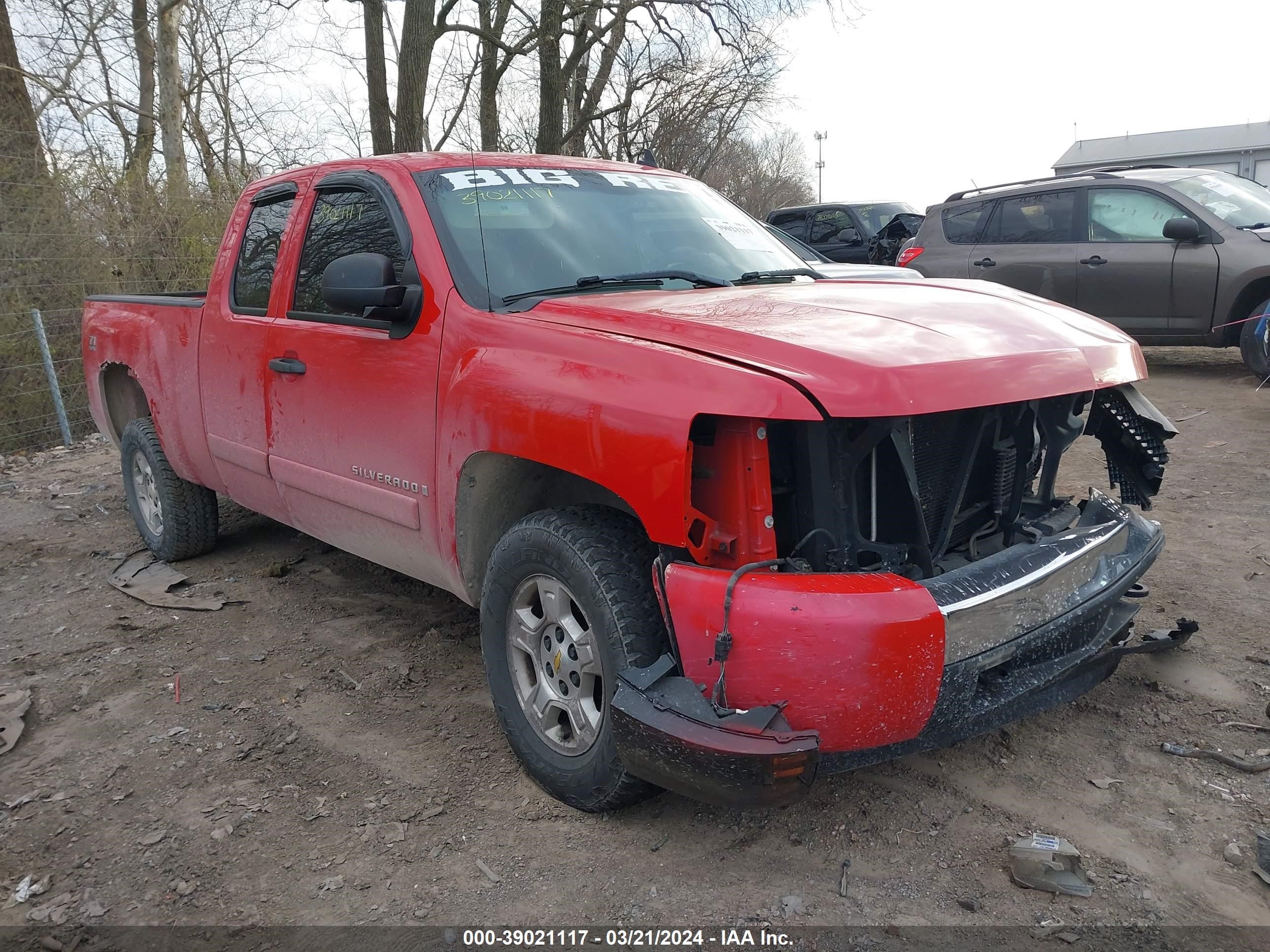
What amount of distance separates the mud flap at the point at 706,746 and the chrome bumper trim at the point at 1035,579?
45 cm

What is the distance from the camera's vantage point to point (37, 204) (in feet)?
31.1

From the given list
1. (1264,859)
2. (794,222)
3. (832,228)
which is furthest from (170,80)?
(1264,859)

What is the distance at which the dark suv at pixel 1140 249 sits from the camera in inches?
315

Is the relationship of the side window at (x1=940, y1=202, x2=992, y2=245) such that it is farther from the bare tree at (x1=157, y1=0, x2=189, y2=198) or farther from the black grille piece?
the bare tree at (x1=157, y1=0, x2=189, y2=198)

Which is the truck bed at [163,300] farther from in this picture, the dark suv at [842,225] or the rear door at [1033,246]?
the dark suv at [842,225]

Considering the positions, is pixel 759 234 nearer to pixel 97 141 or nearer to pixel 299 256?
pixel 299 256

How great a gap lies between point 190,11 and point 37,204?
14.2 metres

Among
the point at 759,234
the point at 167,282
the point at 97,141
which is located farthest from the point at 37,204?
the point at 759,234

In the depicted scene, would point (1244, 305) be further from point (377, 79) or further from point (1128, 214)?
point (377, 79)

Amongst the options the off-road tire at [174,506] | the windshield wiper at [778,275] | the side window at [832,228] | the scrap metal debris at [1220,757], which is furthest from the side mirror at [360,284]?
the side window at [832,228]

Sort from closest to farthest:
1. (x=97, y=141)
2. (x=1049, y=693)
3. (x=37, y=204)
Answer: (x=1049, y=693) < (x=37, y=204) < (x=97, y=141)

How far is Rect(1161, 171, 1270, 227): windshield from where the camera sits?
27.1ft

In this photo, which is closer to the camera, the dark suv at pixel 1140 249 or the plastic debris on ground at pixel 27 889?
the plastic debris on ground at pixel 27 889

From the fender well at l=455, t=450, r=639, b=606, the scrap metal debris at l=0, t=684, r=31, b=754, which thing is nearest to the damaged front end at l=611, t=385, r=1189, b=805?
the fender well at l=455, t=450, r=639, b=606
